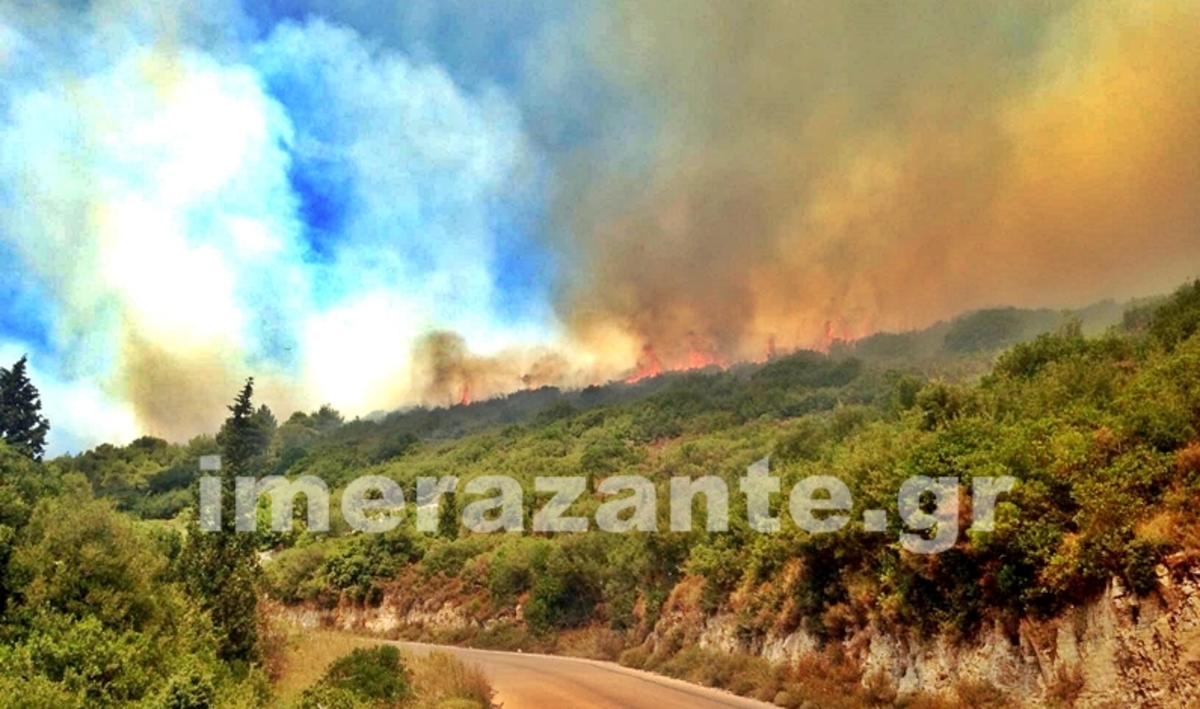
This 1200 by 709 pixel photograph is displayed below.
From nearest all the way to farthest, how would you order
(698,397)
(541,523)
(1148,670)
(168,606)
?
(1148,670) → (168,606) → (541,523) → (698,397)

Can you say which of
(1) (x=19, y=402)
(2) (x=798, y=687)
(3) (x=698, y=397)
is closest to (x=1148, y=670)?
(2) (x=798, y=687)

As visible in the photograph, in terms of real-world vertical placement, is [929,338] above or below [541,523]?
above

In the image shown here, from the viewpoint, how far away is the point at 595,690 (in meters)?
21.2

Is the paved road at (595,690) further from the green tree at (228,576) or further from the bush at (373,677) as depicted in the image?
the green tree at (228,576)

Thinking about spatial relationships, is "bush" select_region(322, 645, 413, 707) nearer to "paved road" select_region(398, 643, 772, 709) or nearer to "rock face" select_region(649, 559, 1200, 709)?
"paved road" select_region(398, 643, 772, 709)

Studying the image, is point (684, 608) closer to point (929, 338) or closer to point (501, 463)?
point (501, 463)

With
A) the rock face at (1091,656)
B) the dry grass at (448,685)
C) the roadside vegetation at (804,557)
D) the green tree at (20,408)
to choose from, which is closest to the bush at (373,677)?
the roadside vegetation at (804,557)

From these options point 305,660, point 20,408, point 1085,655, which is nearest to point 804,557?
point 1085,655

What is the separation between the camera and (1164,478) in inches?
485

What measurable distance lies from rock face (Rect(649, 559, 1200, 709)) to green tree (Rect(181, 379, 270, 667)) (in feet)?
47.9

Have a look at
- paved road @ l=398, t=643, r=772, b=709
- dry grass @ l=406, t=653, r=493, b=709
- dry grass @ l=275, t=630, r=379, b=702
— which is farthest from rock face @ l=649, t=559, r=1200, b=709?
dry grass @ l=275, t=630, r=379, b=702

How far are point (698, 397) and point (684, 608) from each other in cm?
9772

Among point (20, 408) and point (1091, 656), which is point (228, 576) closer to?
point (1091, 656)

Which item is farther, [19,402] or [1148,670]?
[19,402]
